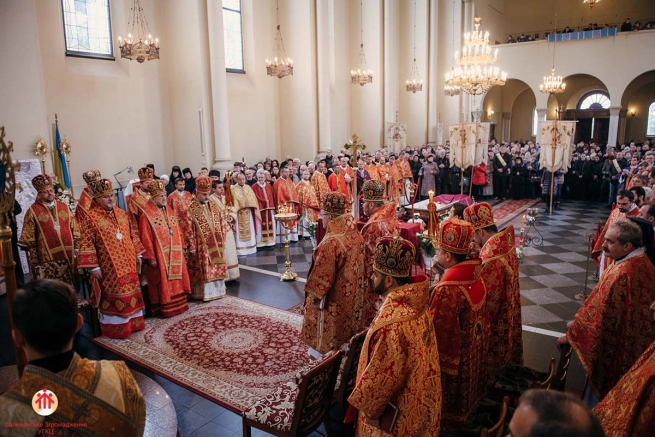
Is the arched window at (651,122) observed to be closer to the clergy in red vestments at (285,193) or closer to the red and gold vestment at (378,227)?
the clergy in red vestments at (285,193)

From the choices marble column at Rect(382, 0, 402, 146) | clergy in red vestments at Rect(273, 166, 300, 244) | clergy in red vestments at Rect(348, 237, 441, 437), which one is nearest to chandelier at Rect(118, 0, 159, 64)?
clergy in red vestments at Rect(273, 166, 300, 244)

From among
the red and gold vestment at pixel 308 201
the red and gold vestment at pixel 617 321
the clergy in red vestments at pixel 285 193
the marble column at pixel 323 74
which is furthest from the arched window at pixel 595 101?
the red and gold vestment at pixel 617 321

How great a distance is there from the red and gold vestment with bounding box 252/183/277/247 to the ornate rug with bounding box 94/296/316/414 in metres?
4.18

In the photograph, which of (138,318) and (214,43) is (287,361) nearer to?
(138,318)

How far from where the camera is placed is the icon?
5.73 feet

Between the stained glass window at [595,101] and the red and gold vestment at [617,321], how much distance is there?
30.3 metres

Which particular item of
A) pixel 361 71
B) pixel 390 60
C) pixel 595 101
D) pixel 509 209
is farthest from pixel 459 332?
pixel 595 101

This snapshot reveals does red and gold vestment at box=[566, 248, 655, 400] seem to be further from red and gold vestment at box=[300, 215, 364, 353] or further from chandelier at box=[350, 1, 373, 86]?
chandelier at box=[350, 1, 373, 86]

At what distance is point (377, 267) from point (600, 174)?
17.2 meters

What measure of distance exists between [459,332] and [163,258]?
15.6 ft

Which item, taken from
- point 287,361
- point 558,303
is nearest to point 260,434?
point 287,361

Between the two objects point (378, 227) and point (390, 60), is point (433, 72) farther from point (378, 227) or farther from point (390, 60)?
point (378, 227)

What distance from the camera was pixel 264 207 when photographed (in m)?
11.3

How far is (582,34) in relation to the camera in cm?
2292
